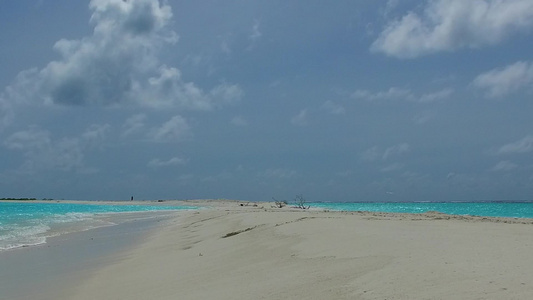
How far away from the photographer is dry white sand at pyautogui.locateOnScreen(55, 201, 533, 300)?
20.7 ft

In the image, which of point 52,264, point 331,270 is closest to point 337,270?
point 331,270

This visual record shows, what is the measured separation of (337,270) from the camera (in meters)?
8.11

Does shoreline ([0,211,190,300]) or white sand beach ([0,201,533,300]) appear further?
shoreline ([0,211,190,300])

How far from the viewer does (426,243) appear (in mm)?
9961

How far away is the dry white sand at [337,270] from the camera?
632cm

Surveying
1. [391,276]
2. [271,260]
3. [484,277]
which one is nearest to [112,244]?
[271,260]

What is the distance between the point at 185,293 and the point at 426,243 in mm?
5300

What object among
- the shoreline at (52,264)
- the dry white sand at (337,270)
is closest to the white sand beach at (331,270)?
the dry white sand at (337,270)

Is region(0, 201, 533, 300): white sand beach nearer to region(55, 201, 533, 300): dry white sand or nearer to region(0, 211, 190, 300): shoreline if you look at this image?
region(55, 201, 533, 300): dry white sand

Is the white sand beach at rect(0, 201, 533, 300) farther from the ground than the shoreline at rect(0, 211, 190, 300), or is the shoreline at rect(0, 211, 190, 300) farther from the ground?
the white sand beach at rect(0, 201, 533, 300)

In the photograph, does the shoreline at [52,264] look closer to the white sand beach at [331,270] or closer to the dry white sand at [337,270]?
the white sand beach at [331,270]

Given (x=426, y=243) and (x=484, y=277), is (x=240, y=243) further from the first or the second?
(x=484, y=277)

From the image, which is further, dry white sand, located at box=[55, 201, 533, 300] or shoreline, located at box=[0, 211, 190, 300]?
shoreline, located at box=[0, 211, 190, 300]

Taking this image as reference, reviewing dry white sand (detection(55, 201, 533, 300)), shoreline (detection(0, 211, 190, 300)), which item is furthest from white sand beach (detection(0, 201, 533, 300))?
shoreline (detection(0, 211, 190, 300))
